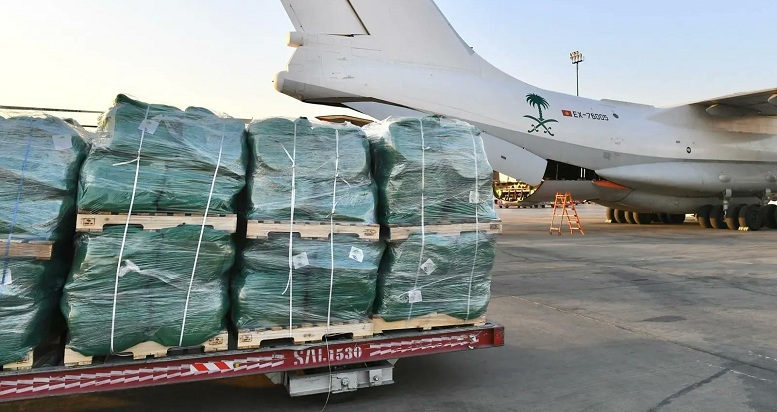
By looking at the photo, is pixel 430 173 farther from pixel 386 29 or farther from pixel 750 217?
pixel 750 217

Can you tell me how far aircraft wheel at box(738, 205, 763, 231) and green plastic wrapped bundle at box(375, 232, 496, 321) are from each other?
730 inches

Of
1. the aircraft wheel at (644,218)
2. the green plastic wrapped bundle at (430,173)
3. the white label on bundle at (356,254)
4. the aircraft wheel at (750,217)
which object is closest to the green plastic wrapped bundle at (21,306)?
the white label on bundle at (356,254)

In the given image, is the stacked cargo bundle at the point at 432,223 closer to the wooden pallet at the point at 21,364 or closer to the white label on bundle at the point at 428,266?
the white label on bundle at the point at 428,266

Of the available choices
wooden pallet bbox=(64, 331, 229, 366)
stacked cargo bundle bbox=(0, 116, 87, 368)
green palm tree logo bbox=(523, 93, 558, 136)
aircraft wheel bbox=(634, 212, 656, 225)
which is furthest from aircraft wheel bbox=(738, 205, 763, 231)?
stacked cargo bundle bbox=(0, 116, 87, 368)

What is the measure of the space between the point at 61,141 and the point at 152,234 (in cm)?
84

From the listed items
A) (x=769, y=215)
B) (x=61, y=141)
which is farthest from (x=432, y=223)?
(x=769, y=215)

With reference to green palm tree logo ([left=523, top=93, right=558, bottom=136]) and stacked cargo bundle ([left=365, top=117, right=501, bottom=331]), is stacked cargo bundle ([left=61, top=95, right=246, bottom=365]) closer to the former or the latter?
stacked cargo bundle ([left=365, top=117, right=501, bottom=331])

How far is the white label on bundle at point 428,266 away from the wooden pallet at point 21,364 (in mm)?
2645

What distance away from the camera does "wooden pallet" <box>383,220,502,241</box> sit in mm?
4034

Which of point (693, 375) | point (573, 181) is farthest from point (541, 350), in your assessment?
point (573, 181)

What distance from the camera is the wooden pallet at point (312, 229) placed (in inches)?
145

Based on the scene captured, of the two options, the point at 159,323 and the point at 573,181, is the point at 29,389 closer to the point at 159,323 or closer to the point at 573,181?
the point at 159,323

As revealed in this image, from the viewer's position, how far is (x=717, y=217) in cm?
1962

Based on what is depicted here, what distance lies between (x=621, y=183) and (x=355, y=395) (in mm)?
15585
